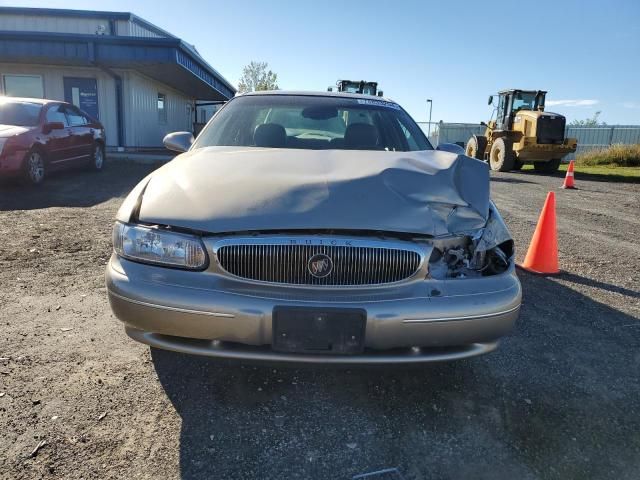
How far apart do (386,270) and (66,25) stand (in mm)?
19003

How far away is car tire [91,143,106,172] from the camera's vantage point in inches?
414

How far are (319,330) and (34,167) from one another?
8143 millimetres

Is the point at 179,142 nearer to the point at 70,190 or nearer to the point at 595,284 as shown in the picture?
the point at 595,284

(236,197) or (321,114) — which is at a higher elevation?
(321,114)

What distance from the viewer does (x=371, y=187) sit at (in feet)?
7.29

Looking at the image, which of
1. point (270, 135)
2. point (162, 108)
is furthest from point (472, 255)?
A: point (162, 108)

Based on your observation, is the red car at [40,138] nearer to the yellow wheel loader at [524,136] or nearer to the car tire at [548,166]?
the yellow wheel loader at [524,136]

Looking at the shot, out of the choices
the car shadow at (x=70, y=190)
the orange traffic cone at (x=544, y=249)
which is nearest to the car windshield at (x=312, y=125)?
the orange traffic cone at (x=544, y=249)

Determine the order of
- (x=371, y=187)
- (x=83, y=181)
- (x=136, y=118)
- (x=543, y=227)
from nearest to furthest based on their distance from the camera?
1. (x=371, y=187)
2. (x=543, y=227)
3. (x=83, y=181)
4. (x=136, y=118)

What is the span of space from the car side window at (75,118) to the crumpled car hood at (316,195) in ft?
27.6

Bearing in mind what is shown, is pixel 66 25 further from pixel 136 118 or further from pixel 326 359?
pixel 326 359

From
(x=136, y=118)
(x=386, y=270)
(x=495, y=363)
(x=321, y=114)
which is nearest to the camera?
(x=386, y=270)

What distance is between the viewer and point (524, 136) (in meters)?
16.1

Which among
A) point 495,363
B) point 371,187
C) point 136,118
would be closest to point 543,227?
point 495,363
